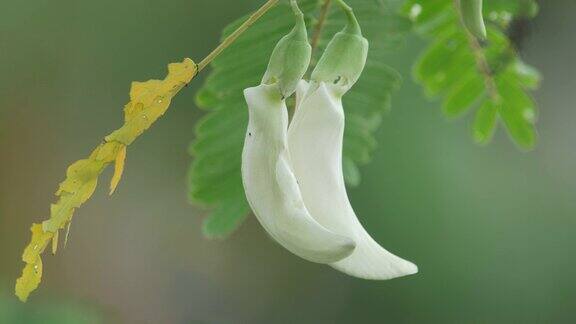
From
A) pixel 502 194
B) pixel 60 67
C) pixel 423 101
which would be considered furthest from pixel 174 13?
pixel 502 194

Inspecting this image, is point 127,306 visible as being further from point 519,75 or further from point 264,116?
point 264,116

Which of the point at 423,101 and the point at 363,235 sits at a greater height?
the point at 423,101

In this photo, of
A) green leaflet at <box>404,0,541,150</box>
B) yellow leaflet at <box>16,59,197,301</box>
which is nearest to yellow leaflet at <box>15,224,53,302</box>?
yellow leaflet at <box>16,59,197,301</box>

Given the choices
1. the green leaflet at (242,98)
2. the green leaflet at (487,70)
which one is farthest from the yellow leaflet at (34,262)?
the green leaflet at (487,70)

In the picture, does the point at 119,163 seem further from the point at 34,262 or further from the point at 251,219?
the point at 251,219

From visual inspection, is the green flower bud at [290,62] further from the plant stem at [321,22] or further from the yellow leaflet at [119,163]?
the plant stem at [321,22]

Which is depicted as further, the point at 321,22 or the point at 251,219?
the point at 251,219

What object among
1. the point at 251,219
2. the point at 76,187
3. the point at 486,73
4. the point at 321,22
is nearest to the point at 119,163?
the point at 76,187
